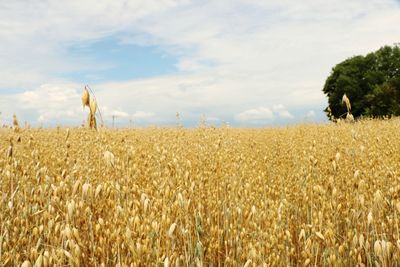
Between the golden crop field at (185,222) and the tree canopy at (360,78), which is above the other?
the tree canopy at (360,78)

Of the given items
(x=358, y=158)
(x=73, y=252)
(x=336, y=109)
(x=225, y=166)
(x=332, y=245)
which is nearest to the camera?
(x=73, y=252)

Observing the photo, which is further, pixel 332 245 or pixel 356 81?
pixel 356 81

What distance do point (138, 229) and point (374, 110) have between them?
28227 millimetres

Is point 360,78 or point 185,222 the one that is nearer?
point 185,222

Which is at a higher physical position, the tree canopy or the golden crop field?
the tree canopy

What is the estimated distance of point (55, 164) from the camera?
424cm

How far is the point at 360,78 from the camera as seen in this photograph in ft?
103

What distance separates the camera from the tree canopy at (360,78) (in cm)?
2991

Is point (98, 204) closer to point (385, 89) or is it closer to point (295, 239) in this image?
point (295, 239)

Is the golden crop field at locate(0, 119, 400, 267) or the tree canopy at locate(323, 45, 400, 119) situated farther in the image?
the tree canopy at locate(323, 45, 400, 119)

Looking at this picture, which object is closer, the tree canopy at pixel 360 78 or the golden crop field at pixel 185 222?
the golden crop field at pixel 185 222

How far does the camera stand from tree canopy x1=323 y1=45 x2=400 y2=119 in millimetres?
29906

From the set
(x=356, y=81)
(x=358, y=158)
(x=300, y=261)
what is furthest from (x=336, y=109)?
(x=300, y=261)

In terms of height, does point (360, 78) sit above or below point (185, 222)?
above
